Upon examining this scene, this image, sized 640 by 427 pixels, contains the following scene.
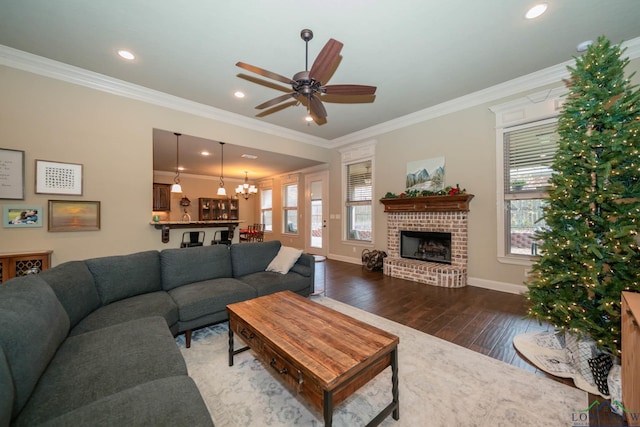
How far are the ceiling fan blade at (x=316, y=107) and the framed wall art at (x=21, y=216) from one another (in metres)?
3.72

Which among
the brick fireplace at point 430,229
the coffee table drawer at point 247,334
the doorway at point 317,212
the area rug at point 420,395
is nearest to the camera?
the area rug at point 420,395

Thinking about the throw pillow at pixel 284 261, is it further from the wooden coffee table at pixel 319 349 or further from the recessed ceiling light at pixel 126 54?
the recessed ceiling light at pixel 126 54

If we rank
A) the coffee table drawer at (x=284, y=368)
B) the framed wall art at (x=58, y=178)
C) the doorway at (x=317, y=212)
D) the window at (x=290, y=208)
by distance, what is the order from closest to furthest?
the coffee table drawer at (x=284, y=368) → the framed wall art at (x=58, y=178) → the doorway at (x=317, y=212) → the window at (x=290, y=208)

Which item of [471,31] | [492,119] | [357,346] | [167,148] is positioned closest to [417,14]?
[471,31]

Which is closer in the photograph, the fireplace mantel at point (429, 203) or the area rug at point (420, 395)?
the area rug at point (420, 395)

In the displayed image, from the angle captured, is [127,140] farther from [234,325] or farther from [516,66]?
[516,66]

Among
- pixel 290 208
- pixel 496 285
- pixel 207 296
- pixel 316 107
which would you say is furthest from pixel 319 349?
pixel 290 208

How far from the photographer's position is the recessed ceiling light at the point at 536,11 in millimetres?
2312

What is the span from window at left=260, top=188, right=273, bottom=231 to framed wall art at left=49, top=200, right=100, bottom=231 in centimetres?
620

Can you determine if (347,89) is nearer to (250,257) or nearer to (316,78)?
Result: (316,78)

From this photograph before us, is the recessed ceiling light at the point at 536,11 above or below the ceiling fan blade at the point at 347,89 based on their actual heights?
above

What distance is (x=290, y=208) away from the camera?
8484 mm

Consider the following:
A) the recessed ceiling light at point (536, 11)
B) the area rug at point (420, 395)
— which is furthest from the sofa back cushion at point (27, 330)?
the recessed ceiling light at point (536, 11)

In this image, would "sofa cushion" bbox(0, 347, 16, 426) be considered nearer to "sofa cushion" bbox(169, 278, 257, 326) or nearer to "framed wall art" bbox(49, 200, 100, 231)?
Result: "sofa cushion" bbox(169, 278, 257, 326)
